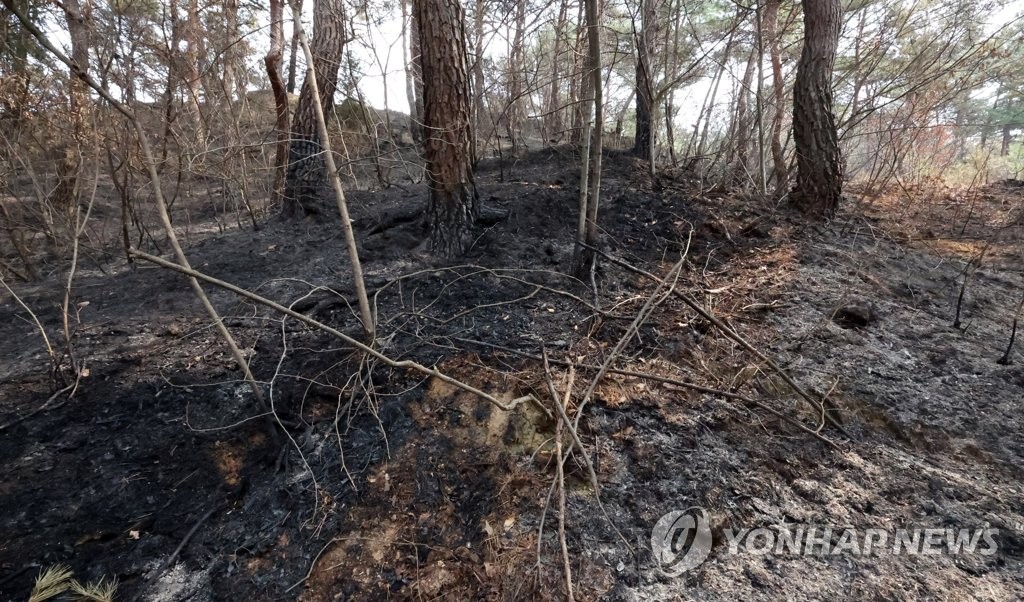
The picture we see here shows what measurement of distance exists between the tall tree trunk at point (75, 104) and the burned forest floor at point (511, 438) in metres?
1.27

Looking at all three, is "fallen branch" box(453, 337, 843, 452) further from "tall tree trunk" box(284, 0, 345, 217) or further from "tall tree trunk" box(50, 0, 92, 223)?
"tall tree trunk" box(284, 0, 345, 217)

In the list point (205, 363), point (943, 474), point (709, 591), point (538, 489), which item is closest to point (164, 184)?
point (205, 363)

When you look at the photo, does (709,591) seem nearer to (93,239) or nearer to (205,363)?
(205,363)

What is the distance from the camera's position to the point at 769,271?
3316mm

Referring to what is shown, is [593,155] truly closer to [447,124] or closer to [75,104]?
[447,124]

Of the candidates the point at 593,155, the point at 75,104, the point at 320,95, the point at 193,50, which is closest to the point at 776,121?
the point at 593,155

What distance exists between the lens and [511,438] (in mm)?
2031

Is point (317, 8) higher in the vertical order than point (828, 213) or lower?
higher

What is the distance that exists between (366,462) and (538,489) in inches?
31.6

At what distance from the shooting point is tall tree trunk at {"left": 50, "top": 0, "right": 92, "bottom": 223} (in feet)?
8.95

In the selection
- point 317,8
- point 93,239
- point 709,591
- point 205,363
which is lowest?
point 709,591

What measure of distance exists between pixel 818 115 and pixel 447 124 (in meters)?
3.65

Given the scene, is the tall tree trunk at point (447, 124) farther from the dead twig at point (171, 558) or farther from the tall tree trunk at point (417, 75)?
the dead twig at point (171, 558)

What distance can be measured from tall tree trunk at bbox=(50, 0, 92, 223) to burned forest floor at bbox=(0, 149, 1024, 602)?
1.27 m
